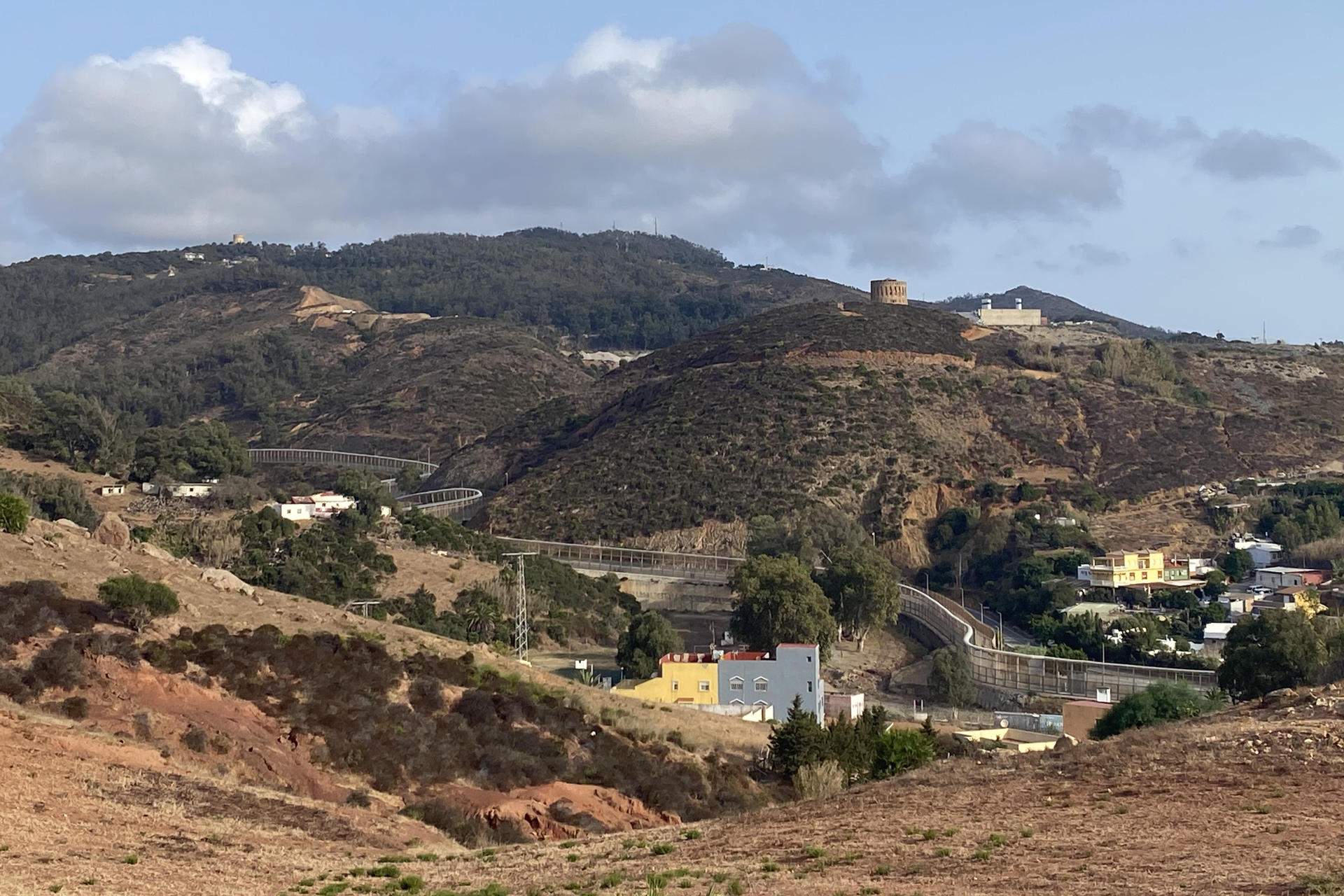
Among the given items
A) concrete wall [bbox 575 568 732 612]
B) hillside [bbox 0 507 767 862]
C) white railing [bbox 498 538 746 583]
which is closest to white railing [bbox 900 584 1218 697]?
concrete wall [bbox 575 568 732 612]

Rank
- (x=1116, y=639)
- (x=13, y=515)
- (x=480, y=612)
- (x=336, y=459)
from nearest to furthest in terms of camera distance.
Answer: (x=13, y=515) < (x=480, y=612) < (x=1116, y=639) < (x=336, y=459)

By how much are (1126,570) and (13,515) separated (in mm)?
46679

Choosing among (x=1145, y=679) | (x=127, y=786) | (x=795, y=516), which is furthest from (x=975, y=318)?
(x=127, y=786)

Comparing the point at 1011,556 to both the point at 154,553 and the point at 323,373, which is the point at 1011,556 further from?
the point at 323,373

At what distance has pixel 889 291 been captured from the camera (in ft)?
417

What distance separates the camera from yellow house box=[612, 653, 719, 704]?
43812mm

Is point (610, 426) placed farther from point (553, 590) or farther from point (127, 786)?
point (127, 786)

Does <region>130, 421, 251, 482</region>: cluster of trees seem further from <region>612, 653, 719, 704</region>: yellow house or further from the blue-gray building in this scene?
the blue-gray building

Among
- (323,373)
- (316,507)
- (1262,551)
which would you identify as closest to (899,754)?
(316,507)

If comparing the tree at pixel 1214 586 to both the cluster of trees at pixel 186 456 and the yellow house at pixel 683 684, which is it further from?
the cluster of trees at pixel 186 456

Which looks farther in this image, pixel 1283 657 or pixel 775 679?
pixel 775 679

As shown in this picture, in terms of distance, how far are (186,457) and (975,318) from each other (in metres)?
76.4

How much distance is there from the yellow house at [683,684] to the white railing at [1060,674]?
498 inches

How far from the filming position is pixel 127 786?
21344 millimetres
